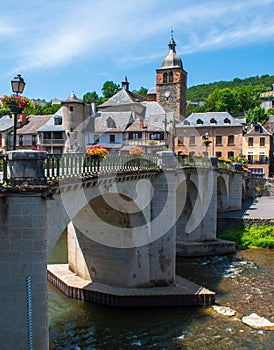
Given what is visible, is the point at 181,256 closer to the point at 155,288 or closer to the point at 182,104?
the point at 155,288

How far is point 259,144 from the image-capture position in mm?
55031

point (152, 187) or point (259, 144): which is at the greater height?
point (259, 144)

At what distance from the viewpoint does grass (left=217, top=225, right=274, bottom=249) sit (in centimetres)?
3000

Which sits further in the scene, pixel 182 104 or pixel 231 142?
pixel 182 104

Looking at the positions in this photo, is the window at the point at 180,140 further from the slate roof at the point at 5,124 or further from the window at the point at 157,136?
the slate roof at the point at 5,124

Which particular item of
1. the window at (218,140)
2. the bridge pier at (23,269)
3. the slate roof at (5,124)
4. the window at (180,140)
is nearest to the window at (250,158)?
the window at (218,140)

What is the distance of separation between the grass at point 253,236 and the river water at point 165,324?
9.41 metres

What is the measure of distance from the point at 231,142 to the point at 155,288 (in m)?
39.8

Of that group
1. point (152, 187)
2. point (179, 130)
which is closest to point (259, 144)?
point (179, 130)

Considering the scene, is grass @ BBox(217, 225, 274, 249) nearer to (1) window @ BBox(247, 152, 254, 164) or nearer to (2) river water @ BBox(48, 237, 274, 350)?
(2) river water @ BBox(48, 237, 274, 350)

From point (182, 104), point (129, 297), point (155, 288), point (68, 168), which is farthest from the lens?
point (182, 104)

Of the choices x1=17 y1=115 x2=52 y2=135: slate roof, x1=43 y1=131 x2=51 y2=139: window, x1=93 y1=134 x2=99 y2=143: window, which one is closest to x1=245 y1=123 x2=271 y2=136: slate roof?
x1=93 y1=134 x2=99 y2=143: window

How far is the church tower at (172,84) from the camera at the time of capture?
210 ft

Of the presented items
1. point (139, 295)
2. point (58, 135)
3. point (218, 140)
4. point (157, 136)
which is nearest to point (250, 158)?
point (218, 140)
